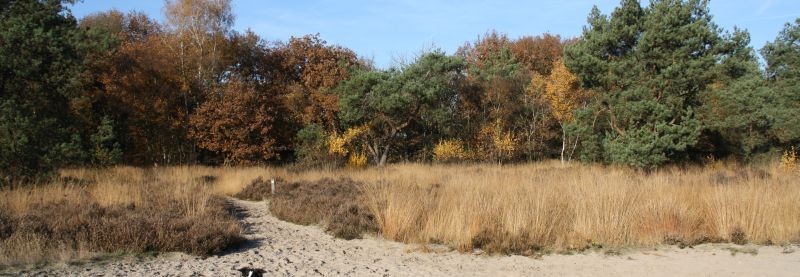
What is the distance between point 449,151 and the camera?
27.9 metres

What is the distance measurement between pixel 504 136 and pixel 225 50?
15301 millimetres

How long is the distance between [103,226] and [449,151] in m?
21.3

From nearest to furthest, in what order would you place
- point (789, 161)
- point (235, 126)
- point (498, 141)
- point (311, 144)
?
point (789, 161)
point (235, 126)
point (311, 144)
point (498, 141)

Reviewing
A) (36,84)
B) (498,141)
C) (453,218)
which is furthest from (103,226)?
(498,141)

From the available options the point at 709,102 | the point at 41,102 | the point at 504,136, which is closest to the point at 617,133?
the point at 709,102

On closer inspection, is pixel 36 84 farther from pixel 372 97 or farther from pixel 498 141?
pixel 498 141

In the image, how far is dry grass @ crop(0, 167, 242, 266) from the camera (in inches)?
274

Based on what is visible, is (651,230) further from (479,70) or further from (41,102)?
(479,70)

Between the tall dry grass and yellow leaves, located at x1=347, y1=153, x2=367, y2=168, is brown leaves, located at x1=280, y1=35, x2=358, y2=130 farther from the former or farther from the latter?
the tall dry grass

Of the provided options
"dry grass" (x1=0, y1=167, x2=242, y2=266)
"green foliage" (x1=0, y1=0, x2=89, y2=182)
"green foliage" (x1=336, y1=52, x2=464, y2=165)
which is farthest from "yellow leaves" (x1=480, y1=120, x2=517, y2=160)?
"dry grass" (x1=0, y1=167, x2=242, y2=266)

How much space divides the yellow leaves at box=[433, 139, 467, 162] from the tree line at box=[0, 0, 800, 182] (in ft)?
0.24

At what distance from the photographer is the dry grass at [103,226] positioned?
6.95 m

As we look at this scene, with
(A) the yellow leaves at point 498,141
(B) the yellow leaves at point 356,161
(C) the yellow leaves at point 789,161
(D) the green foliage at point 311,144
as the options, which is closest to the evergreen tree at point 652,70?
(C) the yellow leaves at point 789,161

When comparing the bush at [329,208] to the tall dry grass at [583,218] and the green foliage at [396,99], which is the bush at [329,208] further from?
the green foliage at [396,99]
